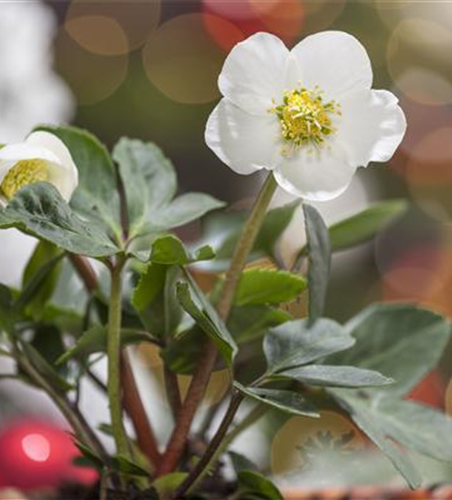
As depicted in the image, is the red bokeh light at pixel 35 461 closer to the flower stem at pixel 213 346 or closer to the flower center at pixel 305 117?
the flower stem at pixel 213 346

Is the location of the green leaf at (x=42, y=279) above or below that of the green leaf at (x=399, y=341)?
above

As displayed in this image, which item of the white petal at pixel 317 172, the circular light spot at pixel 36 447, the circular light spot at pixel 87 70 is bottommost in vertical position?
the circular light spot at pixel 36 447

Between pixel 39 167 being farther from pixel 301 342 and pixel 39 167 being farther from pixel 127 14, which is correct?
pixel 127 14

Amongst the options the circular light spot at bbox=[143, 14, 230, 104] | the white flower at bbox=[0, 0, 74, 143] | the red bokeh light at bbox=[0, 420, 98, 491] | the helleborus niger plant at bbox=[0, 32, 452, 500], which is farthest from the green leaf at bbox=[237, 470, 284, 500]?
the circular light spot at bbox=[143, 14, 230, 104]

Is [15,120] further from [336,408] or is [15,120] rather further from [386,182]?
[386,182]

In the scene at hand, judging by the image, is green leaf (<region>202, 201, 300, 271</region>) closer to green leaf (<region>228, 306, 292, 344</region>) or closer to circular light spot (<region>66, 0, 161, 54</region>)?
green leaf (<region>228, 306, 292, 344</region>)

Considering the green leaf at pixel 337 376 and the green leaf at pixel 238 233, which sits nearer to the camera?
the green leaf at pixel 337 376

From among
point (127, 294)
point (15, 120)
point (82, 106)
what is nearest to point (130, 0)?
point (82, 106)

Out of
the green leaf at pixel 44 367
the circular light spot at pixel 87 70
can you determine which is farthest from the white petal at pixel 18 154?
the circular light spot at pixel 87 70
